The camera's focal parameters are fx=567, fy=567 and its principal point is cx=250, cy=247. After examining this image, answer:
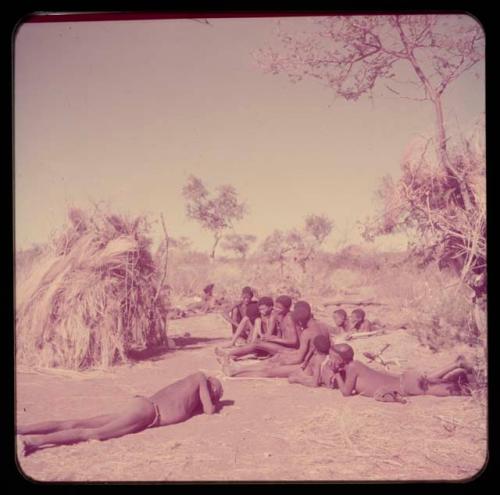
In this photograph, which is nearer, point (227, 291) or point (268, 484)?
point (268, 484)

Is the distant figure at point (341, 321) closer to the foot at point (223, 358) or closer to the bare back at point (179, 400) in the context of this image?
the foot at point (223, 358)

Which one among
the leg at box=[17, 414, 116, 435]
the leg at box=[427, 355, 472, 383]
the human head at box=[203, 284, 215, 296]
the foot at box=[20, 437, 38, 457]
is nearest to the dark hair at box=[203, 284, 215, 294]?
the human head at box=[203, 284, 215, 296]

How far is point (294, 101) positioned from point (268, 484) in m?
2.80

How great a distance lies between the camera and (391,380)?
4.22 meters

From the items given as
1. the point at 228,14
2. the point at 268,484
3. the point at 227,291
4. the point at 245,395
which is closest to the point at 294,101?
the point at 228,14

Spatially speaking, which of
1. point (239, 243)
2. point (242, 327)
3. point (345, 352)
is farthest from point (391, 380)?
point (239, 243)

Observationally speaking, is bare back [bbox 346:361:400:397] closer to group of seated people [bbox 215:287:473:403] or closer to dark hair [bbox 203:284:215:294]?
group of seated people [bbox 215:287:473:403]

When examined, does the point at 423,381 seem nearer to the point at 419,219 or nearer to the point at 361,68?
the point at 419,219

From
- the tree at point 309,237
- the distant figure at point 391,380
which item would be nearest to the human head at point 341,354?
the distant figure at point 391,380

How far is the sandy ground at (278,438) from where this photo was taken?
4.03 m

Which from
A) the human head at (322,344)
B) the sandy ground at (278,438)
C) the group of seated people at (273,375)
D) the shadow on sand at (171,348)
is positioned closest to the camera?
the sandy ground at (278,438)

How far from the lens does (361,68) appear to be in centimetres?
426

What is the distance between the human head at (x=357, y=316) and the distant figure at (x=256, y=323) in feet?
1.95

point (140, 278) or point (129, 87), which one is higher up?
point (129, 87)
